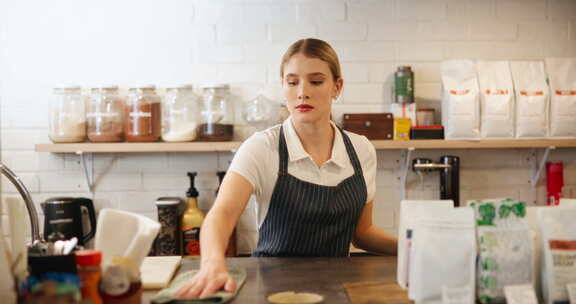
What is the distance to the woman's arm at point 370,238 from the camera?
73.3 inches

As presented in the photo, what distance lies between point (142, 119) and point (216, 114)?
357 mm

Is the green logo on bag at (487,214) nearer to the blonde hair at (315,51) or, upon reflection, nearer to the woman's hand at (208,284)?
the woman's hand at (208,284)

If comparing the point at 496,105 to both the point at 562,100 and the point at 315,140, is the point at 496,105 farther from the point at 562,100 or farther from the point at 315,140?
the point at 315,140

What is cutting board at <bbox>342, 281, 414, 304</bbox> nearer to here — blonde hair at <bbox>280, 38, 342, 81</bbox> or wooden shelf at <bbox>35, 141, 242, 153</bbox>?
blonde hair at <bbox>280, 38, 342, 81</bbox>

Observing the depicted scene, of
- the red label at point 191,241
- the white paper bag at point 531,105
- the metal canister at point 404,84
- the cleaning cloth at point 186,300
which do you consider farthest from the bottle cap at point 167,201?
the white paper bag at point 531,105

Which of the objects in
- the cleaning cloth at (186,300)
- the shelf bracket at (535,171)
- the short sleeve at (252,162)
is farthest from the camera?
the shelf bracket at (535,171)

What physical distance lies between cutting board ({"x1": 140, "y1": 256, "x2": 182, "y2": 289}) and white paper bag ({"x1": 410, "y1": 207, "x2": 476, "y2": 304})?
0.60 m

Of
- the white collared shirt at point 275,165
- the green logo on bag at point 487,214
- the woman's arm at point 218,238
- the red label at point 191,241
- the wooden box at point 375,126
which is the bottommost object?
the red label at point 191,241

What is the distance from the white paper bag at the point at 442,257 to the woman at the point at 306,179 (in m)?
0.65

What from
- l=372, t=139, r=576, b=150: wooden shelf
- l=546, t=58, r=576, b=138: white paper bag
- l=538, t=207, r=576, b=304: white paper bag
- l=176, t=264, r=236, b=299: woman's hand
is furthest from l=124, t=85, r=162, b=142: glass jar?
l=538, t=207, r=576, b=304: white paper bag

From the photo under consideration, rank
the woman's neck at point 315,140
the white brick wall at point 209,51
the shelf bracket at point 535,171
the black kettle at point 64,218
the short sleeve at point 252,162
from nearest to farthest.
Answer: the short sleeve at point 252,162
the woman's neck at point 315,140
the black kettle at point 64,218
the white brick wall at point 209,51
the shelf bracket at point 535,171

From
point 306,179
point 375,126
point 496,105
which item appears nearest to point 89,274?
point 306,179

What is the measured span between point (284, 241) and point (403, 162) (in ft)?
4.69

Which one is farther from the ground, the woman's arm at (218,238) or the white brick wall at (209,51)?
the white brick wall at (209,51)
